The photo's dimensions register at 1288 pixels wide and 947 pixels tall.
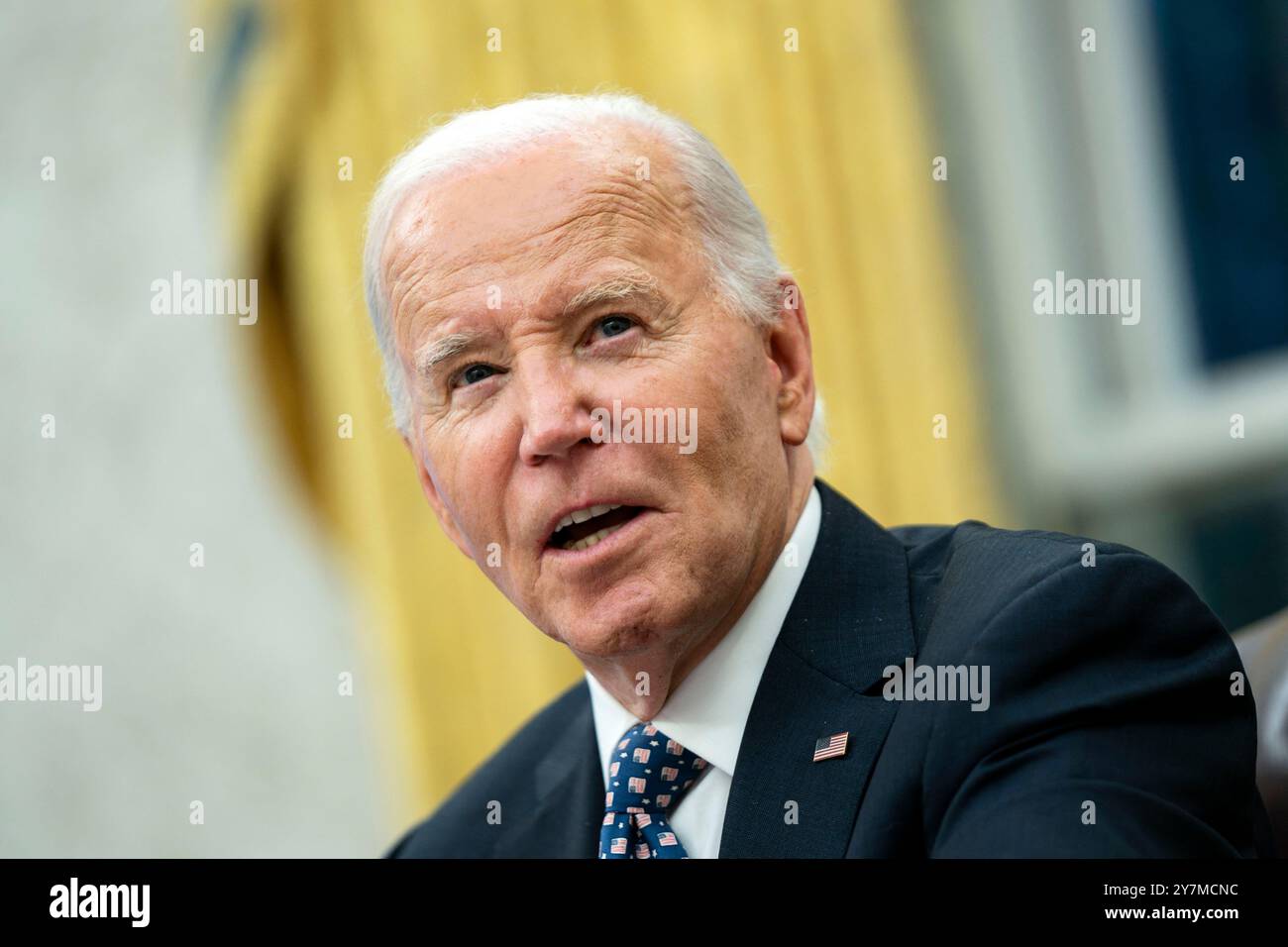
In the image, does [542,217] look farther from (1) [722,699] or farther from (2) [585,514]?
(1) [722,699]

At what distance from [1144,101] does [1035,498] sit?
99 cm

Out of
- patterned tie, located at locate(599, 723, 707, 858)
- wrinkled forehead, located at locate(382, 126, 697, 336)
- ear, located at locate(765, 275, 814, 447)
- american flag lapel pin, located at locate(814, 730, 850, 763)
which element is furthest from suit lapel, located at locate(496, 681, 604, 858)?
wrinkled forehead, located at locate(382, 126, 697, 336)

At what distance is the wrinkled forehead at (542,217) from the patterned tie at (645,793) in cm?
53

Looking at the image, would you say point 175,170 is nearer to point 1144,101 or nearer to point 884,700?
point 1144,101

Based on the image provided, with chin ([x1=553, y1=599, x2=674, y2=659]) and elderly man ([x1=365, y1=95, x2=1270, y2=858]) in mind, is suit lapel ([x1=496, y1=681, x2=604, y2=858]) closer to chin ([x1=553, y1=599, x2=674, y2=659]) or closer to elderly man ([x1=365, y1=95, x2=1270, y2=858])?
elderly man ([x1=365, y1=95, x2=1270, y2=858])

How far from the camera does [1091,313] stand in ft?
12.3

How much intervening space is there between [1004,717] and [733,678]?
0.42 metres

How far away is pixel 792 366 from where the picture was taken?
178 cm

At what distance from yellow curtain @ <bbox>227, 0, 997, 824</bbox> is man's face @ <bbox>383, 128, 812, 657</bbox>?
5.28 ft

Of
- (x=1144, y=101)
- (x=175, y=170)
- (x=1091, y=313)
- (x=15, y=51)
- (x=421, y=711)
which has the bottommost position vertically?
(x=421, y=711)

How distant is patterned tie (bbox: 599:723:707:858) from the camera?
1.66 meters

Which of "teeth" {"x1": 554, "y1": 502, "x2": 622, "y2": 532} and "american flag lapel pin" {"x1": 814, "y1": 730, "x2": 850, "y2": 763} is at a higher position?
"teeth" {"x1": 554, "y1": 502, "x2": 622, "y2": 532}

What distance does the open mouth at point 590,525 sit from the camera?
5.22ft
